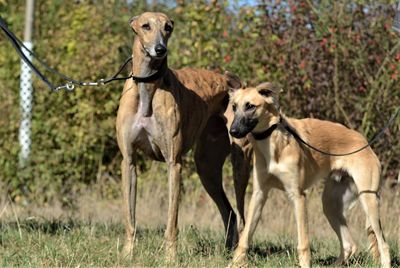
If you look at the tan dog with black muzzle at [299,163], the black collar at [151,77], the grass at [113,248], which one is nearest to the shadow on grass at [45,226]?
the grass at [113,248]

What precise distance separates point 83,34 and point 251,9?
2.67 meters

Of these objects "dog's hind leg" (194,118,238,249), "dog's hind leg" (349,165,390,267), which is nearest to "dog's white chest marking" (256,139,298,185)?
"dog's hind leg" (349,165,390,267)

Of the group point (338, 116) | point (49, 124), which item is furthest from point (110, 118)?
point (338, 116)

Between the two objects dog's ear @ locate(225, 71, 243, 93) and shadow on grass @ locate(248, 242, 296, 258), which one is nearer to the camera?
dog's ear @ locate(225, 71, 243, 93)

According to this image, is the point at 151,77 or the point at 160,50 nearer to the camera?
the point at 160,50

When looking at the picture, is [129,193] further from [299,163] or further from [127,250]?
[299,163]

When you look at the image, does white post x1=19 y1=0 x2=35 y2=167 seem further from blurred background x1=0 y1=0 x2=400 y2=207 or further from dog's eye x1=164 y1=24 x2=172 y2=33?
dog's eye x1=164 y1=24 x2=172 y2=33

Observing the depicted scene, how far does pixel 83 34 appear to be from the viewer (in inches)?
465

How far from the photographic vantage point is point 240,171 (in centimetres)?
757

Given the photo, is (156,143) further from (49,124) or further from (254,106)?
(49,124)

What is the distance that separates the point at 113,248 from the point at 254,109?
5.37ft

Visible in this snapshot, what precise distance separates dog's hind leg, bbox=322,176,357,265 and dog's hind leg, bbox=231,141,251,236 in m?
0.79

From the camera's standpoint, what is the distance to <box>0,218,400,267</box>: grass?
6.01 metres

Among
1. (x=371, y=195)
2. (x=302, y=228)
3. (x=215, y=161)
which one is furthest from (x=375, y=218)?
(x=215, y=161)
